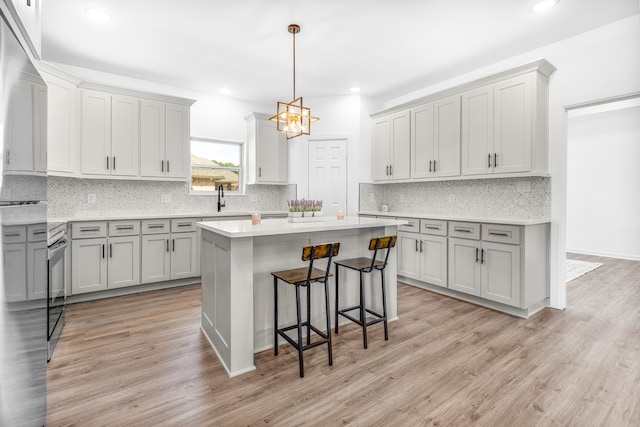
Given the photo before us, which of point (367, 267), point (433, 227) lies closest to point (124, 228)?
point (367, 267)

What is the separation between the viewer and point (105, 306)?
3680 millimetres

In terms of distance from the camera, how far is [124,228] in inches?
158

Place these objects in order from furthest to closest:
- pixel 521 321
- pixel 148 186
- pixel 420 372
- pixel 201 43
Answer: pixel 148 186
pixel 201 43
pixel 521 321
pixel 420 372

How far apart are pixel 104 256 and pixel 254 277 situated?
2513 mm

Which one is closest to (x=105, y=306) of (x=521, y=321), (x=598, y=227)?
(x=521, y=321)

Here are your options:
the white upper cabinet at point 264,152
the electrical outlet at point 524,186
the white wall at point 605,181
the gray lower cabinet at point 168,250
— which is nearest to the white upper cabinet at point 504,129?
the electrical outlet at point 524,186

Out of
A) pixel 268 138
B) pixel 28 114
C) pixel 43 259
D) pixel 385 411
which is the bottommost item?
pixel 385 411

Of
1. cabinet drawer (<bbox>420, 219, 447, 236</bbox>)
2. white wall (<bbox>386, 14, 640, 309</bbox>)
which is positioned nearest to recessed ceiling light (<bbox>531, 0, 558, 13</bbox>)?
white wall (<bbox>386, 14, 640, 309</bbox>)

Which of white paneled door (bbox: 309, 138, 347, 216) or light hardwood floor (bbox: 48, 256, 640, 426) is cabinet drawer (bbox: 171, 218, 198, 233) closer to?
light hardwood floor (bbox: 48, 256, 640, 426)

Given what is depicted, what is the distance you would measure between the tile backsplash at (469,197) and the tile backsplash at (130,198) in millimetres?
1685

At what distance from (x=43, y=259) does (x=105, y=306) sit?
9.33 feet

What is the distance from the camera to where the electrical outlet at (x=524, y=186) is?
12.5ft

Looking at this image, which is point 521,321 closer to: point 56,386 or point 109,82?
point 56,386

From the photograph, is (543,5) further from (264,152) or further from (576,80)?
(264,152)
